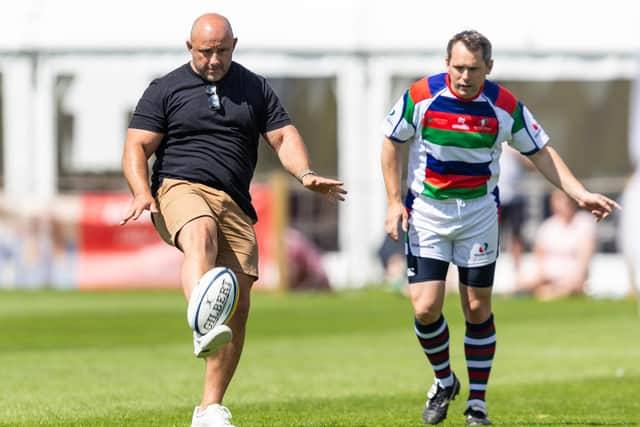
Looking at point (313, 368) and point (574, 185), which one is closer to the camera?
point (574, 185)

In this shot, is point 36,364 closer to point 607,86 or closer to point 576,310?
point 576,310

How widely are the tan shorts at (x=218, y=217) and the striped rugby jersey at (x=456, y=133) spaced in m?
1.18

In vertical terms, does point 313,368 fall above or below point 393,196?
below

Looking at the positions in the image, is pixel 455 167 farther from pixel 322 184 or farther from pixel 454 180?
pixel 322 184

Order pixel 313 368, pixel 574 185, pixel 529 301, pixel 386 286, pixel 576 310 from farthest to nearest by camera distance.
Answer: pixel 386 286 < pixel 529 301 < pixel 576 310 < pixel 313 368 < pixel 574 185

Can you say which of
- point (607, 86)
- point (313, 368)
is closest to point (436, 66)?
point (607, 86)

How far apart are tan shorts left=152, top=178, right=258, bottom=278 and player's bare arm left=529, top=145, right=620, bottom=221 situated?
1874mm

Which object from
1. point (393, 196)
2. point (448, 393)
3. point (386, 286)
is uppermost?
point (393, 196)

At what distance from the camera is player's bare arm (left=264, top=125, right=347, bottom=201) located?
8055mm

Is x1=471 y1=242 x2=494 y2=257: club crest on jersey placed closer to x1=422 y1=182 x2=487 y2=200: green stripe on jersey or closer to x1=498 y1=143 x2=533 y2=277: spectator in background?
x1=422 y1=182 x2=487 y2=200: green stripe on jersey

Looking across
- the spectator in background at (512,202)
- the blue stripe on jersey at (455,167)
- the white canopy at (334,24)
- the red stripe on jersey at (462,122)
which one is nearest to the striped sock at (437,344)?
the blue stripe on jersey at (455,167)

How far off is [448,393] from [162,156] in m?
2.21

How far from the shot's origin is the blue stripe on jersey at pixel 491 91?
28.6ft

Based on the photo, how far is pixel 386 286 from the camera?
79.2 feet
